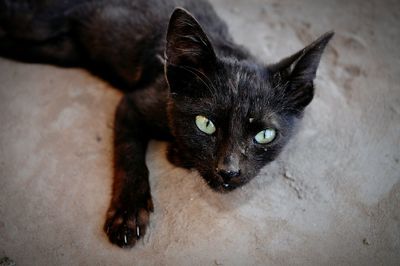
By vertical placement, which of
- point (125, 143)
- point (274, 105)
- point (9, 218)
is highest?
point (274, 105)

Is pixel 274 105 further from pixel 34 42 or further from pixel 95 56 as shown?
pixel 34 42

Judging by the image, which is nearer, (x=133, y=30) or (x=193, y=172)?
(x=193, y=172)

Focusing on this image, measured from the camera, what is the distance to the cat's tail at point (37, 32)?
319cm

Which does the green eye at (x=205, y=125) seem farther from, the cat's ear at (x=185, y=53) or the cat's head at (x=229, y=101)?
the cat's ear at (x=185, y=53)

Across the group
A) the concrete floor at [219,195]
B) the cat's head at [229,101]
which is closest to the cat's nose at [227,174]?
the cat's head at [229,101]

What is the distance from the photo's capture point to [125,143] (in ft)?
9.06

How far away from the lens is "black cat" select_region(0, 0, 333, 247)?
225 cm

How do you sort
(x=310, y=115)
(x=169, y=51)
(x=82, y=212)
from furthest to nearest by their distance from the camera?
(x=310, y=115)
(x=82, y=212)
(x=169, y=51)

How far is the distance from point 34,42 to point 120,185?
1.56 meters

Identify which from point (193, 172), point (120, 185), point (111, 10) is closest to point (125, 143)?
point (120, 185)

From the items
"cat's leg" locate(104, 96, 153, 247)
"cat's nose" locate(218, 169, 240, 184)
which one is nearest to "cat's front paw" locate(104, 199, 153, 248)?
"cat's leg" locate(104, 96, 153, 247)

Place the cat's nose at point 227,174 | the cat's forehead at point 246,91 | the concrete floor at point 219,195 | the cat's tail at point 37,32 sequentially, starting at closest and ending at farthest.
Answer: the cat's nose at point 227,174 → the cat's forehead at point 246,91 → the concrete floor at point 219,195 → the cat's tail at point 37,32

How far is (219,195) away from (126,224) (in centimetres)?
63

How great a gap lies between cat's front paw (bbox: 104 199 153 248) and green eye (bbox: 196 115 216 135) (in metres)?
0.61
